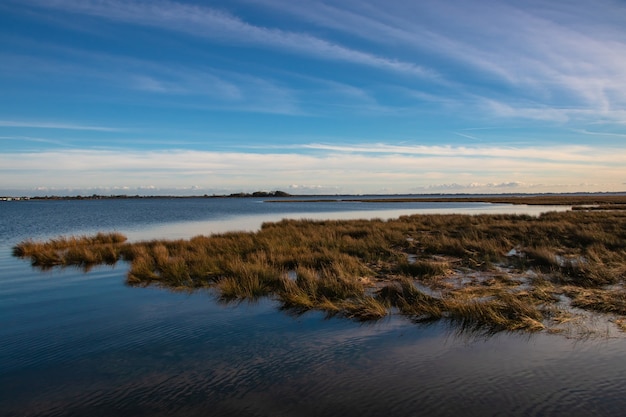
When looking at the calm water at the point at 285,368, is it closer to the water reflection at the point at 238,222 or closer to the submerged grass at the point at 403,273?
the submerged grass at the point at 403,273

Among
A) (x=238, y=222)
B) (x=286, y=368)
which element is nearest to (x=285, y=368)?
(x=286, y=368)

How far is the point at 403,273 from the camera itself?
1483 centimetres

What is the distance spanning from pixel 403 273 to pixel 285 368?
852cm

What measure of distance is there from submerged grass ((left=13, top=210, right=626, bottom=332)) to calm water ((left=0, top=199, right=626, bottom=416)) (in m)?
1.06

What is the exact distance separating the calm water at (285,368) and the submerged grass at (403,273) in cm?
106

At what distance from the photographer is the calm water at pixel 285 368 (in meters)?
5.89

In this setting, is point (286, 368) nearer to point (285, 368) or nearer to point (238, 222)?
point (285, 368)

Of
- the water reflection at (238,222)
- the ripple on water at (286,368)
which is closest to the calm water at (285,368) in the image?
the ripple on water at (286,368)

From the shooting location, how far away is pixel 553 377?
656cm

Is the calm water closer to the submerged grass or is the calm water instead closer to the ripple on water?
the ripple on water

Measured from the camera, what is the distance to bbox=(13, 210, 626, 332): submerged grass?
10031mm

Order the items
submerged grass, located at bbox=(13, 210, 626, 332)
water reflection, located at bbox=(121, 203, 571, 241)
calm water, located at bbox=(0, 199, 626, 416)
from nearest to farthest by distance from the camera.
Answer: calm water, located at bbox=(0, 199, 626, 416) < submerged grass, located at bbox=(13, 210, 626, 332) < water reflection, located at bbox=(121, 203, 571, 241)

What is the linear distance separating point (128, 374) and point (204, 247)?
14.0 meters

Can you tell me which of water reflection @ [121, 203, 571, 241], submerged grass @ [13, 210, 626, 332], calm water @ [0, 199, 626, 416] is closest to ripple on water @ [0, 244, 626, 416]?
calm water @ [0, 199, 626, 416]
